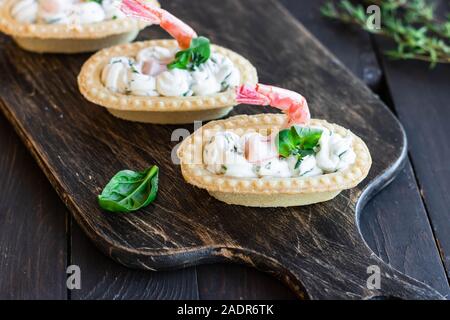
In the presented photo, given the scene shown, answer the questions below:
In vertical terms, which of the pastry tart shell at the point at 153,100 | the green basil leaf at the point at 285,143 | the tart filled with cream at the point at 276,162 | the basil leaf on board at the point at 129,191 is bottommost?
the basil leaf on board at the point at 129,191

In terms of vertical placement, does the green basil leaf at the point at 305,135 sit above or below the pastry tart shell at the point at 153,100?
above

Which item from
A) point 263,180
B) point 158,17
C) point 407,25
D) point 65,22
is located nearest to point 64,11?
point 65,22

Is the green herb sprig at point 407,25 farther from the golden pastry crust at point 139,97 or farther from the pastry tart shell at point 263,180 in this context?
the pastry tart shell at point 263,180

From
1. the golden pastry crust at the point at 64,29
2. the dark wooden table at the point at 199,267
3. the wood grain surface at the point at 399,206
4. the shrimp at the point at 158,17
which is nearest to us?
the dark wooden table at the point at 199,267

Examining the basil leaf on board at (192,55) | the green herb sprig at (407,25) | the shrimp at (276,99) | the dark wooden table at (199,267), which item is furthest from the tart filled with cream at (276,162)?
the green herb sprig at (407,25)

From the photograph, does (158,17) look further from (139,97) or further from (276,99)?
(276,99)

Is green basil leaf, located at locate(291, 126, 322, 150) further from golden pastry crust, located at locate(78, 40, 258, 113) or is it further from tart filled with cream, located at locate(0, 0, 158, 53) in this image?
tart filled with cream, located at locate(0, 0, 158, 53)

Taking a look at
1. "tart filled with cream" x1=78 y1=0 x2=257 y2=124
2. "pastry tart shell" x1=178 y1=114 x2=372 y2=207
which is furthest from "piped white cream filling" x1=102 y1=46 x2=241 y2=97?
"pastry tart shell" x1=178 y1=114 x2=372 y2=207
